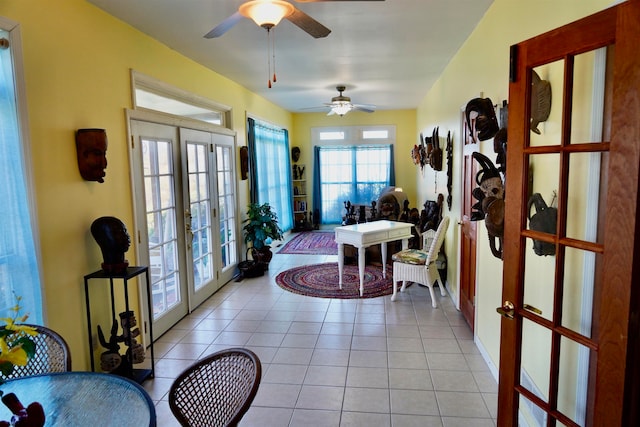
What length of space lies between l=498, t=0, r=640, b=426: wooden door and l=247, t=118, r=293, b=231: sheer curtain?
4455mm

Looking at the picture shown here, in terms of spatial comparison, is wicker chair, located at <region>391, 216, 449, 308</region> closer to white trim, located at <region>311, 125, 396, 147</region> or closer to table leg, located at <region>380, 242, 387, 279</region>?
table leg, located at <region>380, 242, 387, 279</region>

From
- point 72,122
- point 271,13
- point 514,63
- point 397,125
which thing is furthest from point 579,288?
point 397,125

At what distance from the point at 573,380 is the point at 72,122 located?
3.05m

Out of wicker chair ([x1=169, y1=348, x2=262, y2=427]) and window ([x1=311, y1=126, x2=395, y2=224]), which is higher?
window ([x1=311, y1=126, x2=395, y2=224])

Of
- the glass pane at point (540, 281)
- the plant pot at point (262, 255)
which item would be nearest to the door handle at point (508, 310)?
the glass pane at point (540, 281)

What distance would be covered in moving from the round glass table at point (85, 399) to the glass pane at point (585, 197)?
1696mm

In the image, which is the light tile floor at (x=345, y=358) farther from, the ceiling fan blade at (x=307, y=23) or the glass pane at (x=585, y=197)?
the ceiling fan blade at (x=307, y=23)

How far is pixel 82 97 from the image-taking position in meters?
2.64

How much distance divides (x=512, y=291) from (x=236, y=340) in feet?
8.19

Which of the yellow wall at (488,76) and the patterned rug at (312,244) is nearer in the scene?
the yellow wall at (488,76)

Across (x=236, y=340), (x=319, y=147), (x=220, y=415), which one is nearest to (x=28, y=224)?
(x=220, y=415)

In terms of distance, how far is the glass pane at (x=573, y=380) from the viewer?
159cm

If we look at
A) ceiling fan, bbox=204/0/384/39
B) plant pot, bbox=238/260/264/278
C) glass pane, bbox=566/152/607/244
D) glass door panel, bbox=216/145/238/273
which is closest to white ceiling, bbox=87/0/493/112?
ceiling fan, bbox=204/0/384/39

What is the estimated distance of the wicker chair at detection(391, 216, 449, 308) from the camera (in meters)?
4.22
